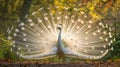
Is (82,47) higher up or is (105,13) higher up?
(105,13)

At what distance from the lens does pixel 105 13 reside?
18391 millimetres

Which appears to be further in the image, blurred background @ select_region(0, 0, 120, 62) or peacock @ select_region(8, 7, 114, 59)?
blurred background @ select_region(0, 0, 120, 62)

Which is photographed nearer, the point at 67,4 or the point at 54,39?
the point at 54,39

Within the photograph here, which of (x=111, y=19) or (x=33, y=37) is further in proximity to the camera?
(x=111, y=19)

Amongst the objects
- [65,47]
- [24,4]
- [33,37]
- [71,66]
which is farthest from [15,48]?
[71,66]

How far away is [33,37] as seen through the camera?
45.0 feet

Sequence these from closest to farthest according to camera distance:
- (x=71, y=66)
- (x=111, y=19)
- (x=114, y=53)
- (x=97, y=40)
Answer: (x=71, y=66) → (x=97, y=40) → (x=114, y=53) → (x=111, y=19)

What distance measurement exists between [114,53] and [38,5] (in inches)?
144

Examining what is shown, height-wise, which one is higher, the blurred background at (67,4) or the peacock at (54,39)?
the blurred background at (67,4)

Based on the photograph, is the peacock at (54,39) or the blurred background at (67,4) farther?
the blurred background at (67,4)

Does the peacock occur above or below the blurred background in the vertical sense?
below

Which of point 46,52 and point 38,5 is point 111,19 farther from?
point 46,52

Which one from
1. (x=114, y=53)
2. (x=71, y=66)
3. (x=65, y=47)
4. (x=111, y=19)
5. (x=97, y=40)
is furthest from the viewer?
(x=111, y=19)

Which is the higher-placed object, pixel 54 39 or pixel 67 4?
pixel 67 4
